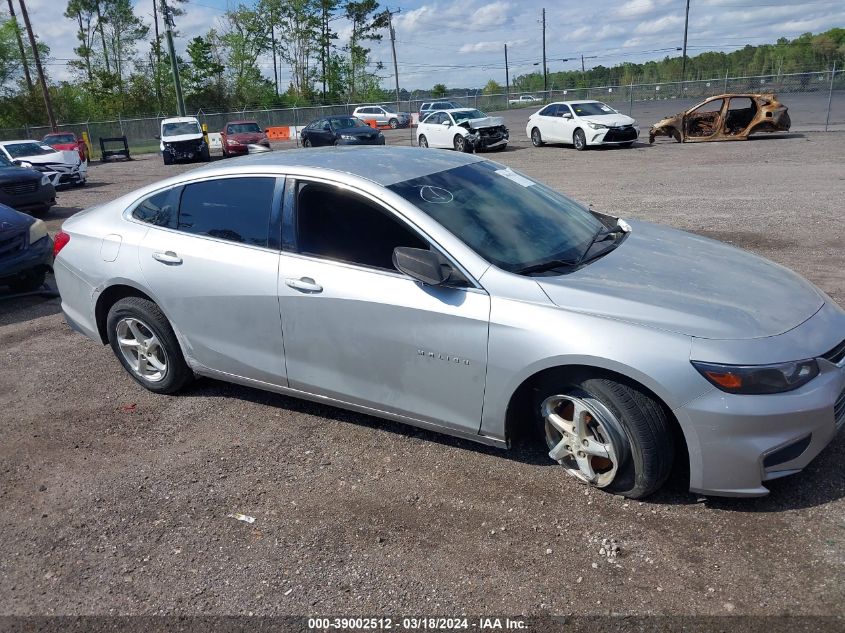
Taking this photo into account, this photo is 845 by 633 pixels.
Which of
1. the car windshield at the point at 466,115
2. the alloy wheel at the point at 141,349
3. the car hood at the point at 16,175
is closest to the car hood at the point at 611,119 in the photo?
the car windshield at the point at 466,115

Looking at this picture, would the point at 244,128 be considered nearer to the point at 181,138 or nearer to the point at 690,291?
the point at 181,138

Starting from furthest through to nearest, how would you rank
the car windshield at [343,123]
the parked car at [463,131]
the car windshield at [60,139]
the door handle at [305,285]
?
1. the car windshield at [60,139]
2. the car windshield at [343,123]
3. the parked car at [463,131]
4. the door handle at [305,285]

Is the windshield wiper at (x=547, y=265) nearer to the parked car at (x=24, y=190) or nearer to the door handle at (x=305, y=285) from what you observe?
the door handle at (x=305, y=285)

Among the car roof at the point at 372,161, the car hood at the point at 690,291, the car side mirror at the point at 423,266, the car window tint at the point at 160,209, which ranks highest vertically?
the car roof at the point at 372,161

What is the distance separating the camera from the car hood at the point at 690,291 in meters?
3.00

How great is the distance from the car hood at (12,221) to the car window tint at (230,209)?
4207mm

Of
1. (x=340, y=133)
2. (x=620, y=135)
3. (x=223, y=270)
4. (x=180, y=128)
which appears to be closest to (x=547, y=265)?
(x=223, y=270)

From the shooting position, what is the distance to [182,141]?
27.4m

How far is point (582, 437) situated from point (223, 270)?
2.28 metres

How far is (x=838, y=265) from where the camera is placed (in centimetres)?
698

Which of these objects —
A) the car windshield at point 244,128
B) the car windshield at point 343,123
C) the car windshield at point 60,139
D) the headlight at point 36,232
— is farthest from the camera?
the car windshield at point 244,128

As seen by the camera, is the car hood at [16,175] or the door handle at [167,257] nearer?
the door handle at [167,257]

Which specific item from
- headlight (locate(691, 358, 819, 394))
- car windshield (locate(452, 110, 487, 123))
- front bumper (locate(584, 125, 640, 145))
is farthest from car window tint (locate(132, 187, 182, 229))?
car windshield (locate(452, 110, 487, 123))

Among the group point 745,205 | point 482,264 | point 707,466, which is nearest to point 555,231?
point 482,264
